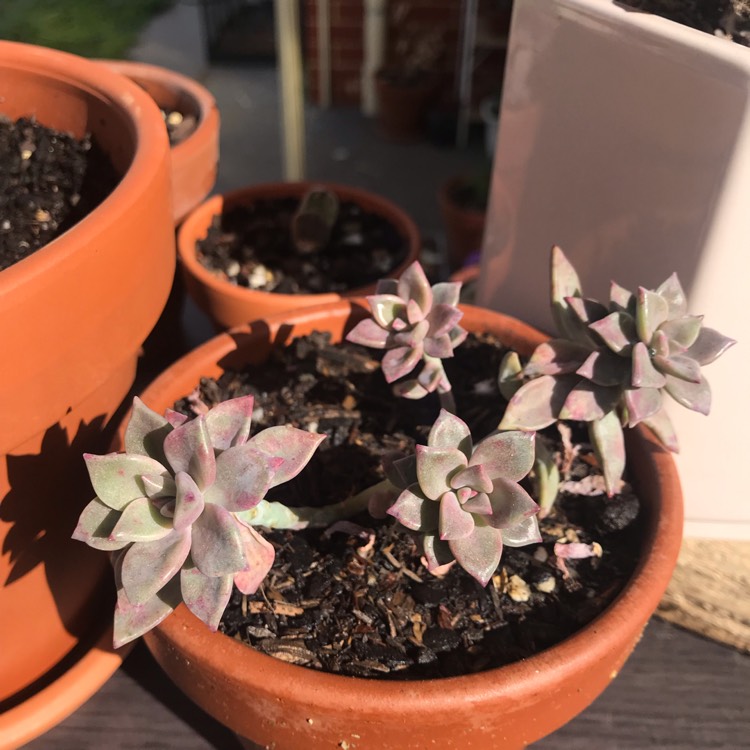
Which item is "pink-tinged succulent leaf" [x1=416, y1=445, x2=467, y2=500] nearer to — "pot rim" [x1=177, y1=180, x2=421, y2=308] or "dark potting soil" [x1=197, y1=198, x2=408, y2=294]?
"pot rim" [x1=177, y1=180, x2=421, y2=308]

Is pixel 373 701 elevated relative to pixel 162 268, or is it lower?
lower

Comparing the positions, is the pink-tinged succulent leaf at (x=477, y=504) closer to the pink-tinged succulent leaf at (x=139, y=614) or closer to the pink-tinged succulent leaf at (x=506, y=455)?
the pink-tinged succulent leaf at (x=506, y=455)

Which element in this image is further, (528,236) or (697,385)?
(528,236)

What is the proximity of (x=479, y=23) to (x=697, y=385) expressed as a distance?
75.3 inches

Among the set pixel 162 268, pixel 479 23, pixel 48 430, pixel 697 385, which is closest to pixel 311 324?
pixel 162 268

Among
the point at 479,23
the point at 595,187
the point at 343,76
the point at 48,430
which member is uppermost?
the point at 595,187

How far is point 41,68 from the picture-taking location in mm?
806

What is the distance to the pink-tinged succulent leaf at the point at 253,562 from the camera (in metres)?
0.55

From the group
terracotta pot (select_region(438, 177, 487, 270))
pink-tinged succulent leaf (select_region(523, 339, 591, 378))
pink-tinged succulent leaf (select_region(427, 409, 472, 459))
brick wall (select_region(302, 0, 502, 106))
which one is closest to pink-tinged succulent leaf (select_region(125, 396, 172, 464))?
pink-tinged succulent leaf (select_region(427, 409, 472, 459))

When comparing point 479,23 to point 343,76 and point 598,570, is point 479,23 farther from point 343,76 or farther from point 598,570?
point 598,570

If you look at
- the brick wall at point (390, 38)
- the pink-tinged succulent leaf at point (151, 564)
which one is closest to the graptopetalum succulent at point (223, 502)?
the pink-tinged succulent leaf at point (151, 564)

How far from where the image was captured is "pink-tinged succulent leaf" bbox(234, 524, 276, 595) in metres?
0.55

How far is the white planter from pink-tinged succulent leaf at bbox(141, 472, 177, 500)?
0.49m

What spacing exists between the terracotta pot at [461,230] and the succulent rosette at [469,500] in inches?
39.6
